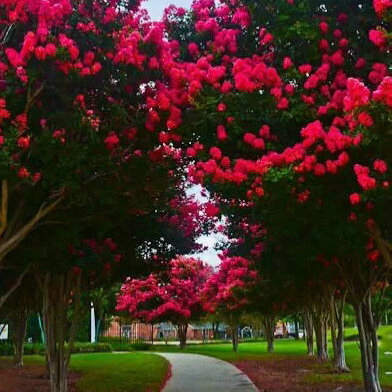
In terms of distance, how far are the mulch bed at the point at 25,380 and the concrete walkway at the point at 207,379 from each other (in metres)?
2.97

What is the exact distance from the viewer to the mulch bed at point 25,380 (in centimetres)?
1589

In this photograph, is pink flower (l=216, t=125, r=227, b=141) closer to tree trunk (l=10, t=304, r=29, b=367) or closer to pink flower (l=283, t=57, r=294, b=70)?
pink flower (l=283, t=57, r=294, b=70)

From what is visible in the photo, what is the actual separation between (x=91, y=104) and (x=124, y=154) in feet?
2.75

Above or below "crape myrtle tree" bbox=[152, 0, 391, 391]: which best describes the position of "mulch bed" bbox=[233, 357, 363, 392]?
below

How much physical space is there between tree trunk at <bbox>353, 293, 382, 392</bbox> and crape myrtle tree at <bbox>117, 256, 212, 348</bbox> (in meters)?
21.0

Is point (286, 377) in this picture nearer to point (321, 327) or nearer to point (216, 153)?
point (321, 327)

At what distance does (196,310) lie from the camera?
35.7 m

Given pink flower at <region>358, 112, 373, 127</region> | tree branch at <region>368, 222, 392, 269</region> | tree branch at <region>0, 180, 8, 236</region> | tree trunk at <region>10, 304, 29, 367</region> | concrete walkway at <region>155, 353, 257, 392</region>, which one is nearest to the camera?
pink flower at <region>358, 112, 373, 127</region>

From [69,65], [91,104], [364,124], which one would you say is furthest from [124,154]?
[364,124]

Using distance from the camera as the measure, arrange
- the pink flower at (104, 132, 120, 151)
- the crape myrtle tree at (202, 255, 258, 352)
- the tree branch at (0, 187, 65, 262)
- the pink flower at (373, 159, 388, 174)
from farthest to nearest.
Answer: the crape myrtle tree at (202, 255, 258, 352) < the tree branch at (0, 187, 65, 262) < the pink flower at (104, 132, 120, 151) < the pink flower at (373, 159, 388, 174)

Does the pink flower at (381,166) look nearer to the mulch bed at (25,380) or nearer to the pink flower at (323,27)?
the pink flower at (323,27)

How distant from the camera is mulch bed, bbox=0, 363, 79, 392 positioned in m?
15.9

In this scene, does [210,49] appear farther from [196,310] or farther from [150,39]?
[196,310]

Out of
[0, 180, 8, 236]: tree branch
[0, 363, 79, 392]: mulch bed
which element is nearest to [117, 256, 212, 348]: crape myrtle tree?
[0, 363, 79, 392]: mulch bed
